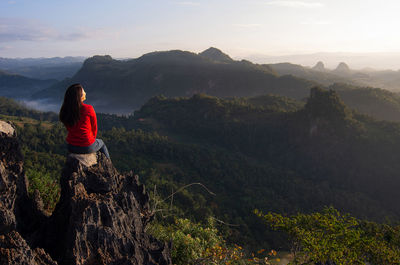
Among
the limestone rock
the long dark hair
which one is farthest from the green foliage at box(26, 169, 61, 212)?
the long dark hair

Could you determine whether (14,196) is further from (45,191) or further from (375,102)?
(375,102)

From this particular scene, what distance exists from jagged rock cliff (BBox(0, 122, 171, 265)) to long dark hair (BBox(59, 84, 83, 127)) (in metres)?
0.99

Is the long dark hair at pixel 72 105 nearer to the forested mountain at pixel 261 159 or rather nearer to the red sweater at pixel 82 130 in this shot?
the red sweater at pixel 82 130

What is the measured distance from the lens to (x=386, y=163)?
4556 cm

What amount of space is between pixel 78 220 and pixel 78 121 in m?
2.36

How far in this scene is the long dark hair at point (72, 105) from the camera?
6.26 m

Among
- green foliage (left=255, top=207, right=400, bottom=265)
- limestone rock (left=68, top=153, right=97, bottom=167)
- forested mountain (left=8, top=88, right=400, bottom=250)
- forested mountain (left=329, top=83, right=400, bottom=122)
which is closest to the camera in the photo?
limestone rock (left=68, top=153, right=97, bottom=167)

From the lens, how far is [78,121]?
6.50 m

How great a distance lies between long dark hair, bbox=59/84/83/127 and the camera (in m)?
6.26

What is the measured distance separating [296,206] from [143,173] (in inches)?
800

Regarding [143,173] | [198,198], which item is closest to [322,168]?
[198,198]

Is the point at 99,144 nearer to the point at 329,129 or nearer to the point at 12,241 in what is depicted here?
the point at 12,241

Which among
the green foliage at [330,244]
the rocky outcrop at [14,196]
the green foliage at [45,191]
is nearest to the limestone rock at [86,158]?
the rocky outcrop at [14,196]

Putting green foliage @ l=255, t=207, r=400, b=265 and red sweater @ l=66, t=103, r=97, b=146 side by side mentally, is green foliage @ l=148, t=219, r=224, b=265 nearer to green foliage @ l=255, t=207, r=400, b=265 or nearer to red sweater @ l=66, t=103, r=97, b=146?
green foliage @ l=255, t=207, r=400, b=265
